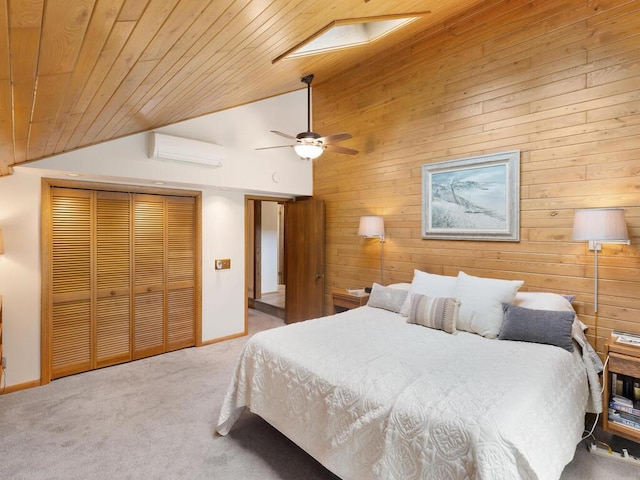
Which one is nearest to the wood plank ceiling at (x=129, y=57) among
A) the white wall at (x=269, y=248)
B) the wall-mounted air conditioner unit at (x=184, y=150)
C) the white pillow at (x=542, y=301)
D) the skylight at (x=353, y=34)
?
the skylight at (x=353, y=34)

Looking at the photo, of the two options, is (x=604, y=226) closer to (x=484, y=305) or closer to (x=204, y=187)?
(x=484, y=305)

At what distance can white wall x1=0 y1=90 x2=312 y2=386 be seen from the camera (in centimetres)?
319

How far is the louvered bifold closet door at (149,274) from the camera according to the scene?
3.95m

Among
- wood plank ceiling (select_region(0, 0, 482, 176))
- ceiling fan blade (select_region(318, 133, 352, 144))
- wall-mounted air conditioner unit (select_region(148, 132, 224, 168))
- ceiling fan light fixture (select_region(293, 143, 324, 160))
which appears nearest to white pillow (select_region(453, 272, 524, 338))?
ceiling fan blade (select_region(318, 133, 352, 144))

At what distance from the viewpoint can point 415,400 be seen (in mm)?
1635

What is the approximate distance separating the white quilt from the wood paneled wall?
36.1 inches

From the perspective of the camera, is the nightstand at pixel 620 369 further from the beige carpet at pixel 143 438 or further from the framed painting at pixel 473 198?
the framed painting at pixel 473 198

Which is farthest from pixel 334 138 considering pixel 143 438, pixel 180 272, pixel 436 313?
pixel 143 438

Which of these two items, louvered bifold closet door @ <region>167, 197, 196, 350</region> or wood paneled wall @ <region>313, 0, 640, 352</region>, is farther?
louvered bifold closet door @ <region>167, 197, 196, 350</region>

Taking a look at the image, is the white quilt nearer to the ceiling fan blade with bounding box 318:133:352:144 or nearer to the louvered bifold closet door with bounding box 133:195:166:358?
the ceiling fan blade with bounding box 318:133:352:144

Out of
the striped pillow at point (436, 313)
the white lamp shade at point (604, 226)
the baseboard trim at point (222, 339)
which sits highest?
the white lamp shade at point (604, 226)

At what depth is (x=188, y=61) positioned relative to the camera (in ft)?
6.06

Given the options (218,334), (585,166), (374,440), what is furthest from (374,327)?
(218,334)

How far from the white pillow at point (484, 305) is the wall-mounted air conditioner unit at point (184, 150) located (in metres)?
3.07
